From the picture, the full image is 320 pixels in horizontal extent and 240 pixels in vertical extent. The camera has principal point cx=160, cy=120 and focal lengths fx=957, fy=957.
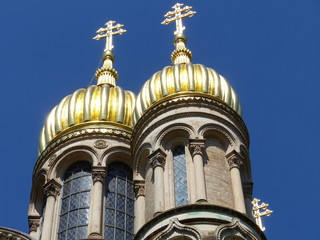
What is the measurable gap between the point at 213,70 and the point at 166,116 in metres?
2.79

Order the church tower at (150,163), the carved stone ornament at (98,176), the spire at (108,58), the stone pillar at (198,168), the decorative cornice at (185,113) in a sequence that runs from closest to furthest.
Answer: the church tower at (150,163) < the stone pillar at (198,168) < the decorative cornice at (185,113) < the carved stone ornament at (98,176) < the spire at (108,58)

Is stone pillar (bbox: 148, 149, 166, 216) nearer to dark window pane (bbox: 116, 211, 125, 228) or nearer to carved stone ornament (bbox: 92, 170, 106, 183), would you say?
dark window pane (bbox: 116, 211, 125, 228)

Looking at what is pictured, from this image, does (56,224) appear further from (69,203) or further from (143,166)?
(143,166)

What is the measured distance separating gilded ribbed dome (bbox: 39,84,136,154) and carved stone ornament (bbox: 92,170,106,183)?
6.68 ft

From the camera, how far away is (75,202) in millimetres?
28531

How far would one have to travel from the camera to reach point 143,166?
2773cm

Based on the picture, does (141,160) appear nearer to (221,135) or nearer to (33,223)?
(221,135)

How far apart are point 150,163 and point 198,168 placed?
1770 mm

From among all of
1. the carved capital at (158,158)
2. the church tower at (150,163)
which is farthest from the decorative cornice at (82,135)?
A: the carved capital at (158,158)

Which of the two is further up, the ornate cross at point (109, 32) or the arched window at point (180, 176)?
the ornate cross at point (109, 32)

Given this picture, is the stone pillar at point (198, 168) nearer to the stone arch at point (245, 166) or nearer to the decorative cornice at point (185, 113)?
the decorative cornice at point (185, 113)

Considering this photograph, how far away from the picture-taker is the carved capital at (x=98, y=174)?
94.1 feet

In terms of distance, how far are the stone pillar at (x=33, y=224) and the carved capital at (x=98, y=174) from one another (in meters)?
2.37

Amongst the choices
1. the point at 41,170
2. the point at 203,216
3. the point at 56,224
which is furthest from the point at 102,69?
the point at 203,216
